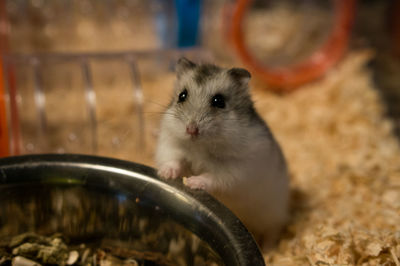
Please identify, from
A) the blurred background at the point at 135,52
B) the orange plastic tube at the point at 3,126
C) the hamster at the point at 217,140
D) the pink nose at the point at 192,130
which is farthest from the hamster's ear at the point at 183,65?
the orange plastic tube at the point at 3,126

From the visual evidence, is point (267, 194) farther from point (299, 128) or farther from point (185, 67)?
point (299, 128)

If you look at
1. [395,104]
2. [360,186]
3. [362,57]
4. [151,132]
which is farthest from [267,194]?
[362,57]

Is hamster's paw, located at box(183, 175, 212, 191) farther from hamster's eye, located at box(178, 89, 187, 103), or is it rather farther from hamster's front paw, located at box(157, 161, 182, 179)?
hamster's eye, located at box(178, 89, 187, 103)

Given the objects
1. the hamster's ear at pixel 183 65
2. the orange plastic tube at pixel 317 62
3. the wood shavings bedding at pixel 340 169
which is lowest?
the wood shavings bedding at pixel 340 169

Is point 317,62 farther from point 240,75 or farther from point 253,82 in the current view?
point 240,75

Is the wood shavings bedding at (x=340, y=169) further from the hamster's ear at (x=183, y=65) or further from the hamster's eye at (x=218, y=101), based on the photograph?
the hamster's ear at (x=183, y=65)
